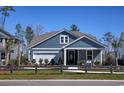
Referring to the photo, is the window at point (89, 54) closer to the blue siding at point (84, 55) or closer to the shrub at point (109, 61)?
the blue siding at point (84, 55)

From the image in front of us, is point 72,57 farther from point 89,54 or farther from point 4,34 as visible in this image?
point 4,34

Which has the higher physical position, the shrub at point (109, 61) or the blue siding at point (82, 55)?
the blue siding at point (82, 55)

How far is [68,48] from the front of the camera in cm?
4109

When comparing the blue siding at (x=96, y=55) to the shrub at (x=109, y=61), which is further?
the blue siding at (x=96, y=55)

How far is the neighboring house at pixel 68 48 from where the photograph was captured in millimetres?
40969

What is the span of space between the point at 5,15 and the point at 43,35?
528 cm

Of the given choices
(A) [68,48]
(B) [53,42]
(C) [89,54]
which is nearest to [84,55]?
(C) [89,54]

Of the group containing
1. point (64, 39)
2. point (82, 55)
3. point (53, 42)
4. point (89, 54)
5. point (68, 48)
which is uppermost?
point (64, 39)

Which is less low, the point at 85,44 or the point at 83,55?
the point at 85,44

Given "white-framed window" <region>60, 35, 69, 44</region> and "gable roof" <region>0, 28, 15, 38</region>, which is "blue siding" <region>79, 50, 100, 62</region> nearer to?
"white-framed window" <region>60, 35, 69, 44</region>

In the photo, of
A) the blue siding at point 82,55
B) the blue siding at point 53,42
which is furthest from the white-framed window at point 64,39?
the blue siding at point 82,55

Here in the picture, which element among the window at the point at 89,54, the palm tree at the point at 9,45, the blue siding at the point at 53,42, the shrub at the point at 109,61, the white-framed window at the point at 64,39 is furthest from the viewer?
the palm tree at the point at 9,45

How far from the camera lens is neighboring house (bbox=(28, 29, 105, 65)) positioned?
134ft

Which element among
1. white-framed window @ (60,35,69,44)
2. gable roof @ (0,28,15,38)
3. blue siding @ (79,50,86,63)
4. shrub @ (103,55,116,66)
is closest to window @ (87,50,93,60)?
blue siding @ (79,50,86,63)
